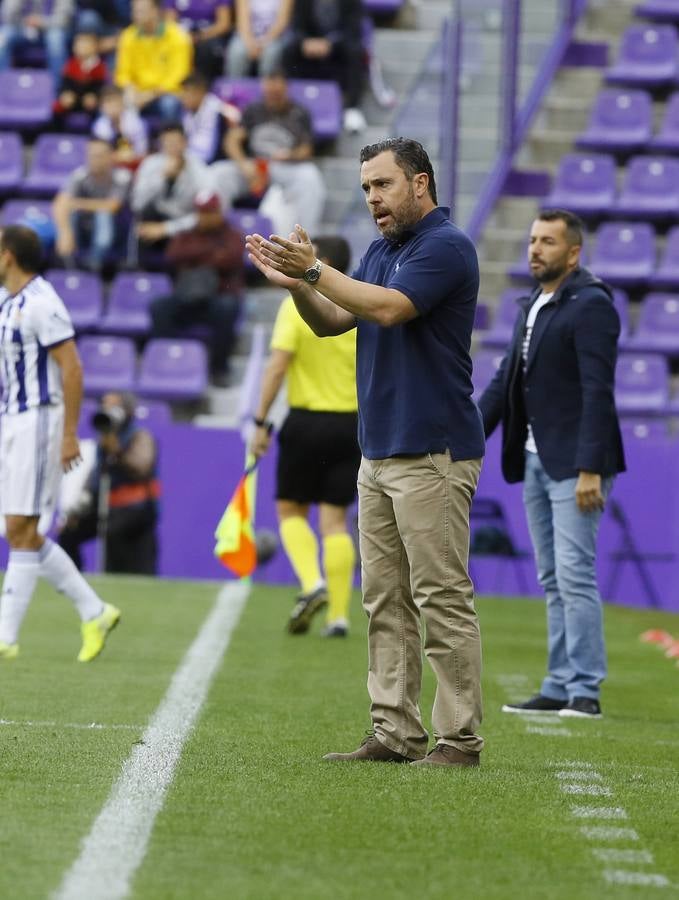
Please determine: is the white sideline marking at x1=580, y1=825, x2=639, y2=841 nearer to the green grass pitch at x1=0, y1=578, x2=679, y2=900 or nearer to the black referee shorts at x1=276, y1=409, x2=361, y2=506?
the green grass pitch at x1=0, y1=578, x2=679, y2=900

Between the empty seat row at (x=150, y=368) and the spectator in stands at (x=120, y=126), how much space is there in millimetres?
2694

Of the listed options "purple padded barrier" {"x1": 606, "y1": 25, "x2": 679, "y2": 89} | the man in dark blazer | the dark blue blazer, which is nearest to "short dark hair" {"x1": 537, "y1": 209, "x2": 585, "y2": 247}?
the man in dark blazer

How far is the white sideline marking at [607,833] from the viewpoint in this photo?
4.55m

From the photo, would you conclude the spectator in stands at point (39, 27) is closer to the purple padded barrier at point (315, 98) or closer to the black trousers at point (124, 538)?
the purple padded barrier at point (315, 98)

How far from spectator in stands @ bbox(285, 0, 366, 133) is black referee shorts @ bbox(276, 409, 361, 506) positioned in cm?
951

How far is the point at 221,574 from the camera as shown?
48.4 ft

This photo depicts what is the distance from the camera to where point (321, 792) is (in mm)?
5055

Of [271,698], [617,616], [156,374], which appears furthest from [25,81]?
[271,698]

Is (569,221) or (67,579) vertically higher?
(569,221)

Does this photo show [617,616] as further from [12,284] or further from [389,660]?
[389,660]

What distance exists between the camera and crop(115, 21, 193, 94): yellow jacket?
19500mm

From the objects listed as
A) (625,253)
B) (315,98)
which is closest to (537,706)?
(625,253)

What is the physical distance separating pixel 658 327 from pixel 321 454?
23.9 feet

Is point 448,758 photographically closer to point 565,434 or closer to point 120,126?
point 565,434
